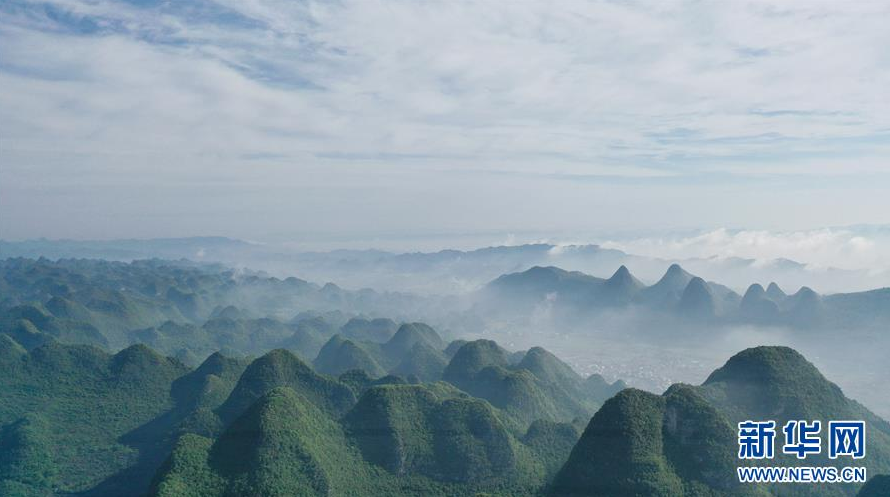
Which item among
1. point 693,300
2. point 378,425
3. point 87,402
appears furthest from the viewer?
point 693,300

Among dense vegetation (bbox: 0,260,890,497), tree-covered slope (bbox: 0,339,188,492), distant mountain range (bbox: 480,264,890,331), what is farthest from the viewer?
distant mountain range (bbox: 480,264,890,331)

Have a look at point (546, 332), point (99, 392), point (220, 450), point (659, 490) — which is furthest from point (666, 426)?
point (546, 332)

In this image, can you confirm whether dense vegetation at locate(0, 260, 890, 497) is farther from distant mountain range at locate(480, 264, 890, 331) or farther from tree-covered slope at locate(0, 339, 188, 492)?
distant mountain range at locate(480, 264, 890, 331)

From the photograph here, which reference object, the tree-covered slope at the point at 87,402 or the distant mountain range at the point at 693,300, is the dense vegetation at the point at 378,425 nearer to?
the tree-covered slope at the point at 87,402

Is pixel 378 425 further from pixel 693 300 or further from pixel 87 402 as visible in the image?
pixel 693 300

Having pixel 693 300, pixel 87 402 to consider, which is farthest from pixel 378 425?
pixel 693 300

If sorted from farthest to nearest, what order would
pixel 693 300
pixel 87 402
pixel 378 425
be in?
pixel 693 300 < pixel 87 402 < pixel 378 425

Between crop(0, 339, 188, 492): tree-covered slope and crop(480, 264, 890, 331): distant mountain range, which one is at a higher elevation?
crop(480, 264, 890, 331): distant mountain range

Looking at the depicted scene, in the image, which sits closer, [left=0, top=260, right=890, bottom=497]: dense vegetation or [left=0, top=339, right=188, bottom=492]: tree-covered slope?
[left=0, top=260, right=890, bottom=497]: dense vegetation

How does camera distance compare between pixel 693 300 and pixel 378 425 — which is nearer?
pixel 378 425

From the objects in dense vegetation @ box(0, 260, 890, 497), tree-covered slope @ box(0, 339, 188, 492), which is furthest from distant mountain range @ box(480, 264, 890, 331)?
tree-covered slope @ box(0, 339, 188, 492)

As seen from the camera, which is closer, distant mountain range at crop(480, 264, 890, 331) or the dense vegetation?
the dense vegetation

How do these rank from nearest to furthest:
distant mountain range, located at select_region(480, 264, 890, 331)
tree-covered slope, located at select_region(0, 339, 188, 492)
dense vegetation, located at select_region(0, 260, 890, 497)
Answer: dense vegetation, located at select_region(0, 260, 890, 497)
tree-covered slope, located at select_region(0, 339, 188, 492)
distant mountain range, located at select_region(480, 264, 890, 331)
